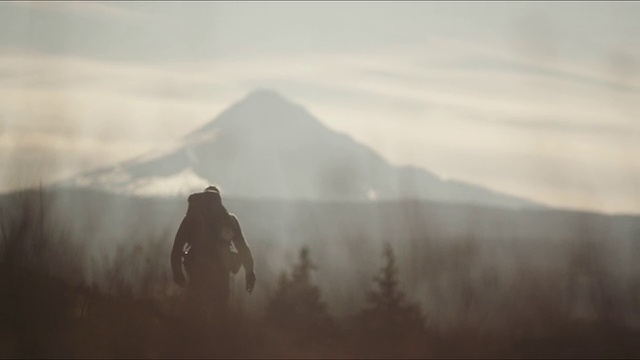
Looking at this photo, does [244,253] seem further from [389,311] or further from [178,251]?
[389,311]

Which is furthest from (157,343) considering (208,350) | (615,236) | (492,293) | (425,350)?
(615,236)

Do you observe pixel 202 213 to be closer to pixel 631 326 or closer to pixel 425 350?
pixel 425 350

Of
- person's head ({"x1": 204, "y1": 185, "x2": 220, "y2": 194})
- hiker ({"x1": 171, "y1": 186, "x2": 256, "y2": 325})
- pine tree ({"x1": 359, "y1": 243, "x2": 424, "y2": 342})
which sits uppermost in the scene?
person's head ({"x1": 204, "y1": 185, "x2": 220, "y2": 194})

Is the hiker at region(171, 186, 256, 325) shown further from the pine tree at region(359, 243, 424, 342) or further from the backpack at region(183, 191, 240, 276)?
the pine tree at region(359, 243, 424, 342)

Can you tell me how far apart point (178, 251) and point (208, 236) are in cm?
41

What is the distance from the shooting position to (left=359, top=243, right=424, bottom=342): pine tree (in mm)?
15516

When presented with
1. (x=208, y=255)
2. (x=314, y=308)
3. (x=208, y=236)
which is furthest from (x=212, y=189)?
(x=314, y=308)

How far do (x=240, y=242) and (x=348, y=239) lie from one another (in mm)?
5270

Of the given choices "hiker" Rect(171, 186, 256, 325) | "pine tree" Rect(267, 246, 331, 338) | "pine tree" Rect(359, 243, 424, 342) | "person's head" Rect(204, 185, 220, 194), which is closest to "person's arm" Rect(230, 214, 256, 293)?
"hiker" Rect(171, 186, 256, 325)

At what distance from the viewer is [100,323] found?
555 inches

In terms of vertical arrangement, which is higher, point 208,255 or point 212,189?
point 212,189

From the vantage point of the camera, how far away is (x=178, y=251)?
48.3 ft

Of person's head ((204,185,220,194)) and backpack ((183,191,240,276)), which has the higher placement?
person's head ((204,185,220,194))

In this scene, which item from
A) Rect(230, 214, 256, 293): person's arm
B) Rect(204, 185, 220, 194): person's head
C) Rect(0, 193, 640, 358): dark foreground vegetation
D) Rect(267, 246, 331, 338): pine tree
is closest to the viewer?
Rect(0, 193, 640, 358): dark foreground vegetation
